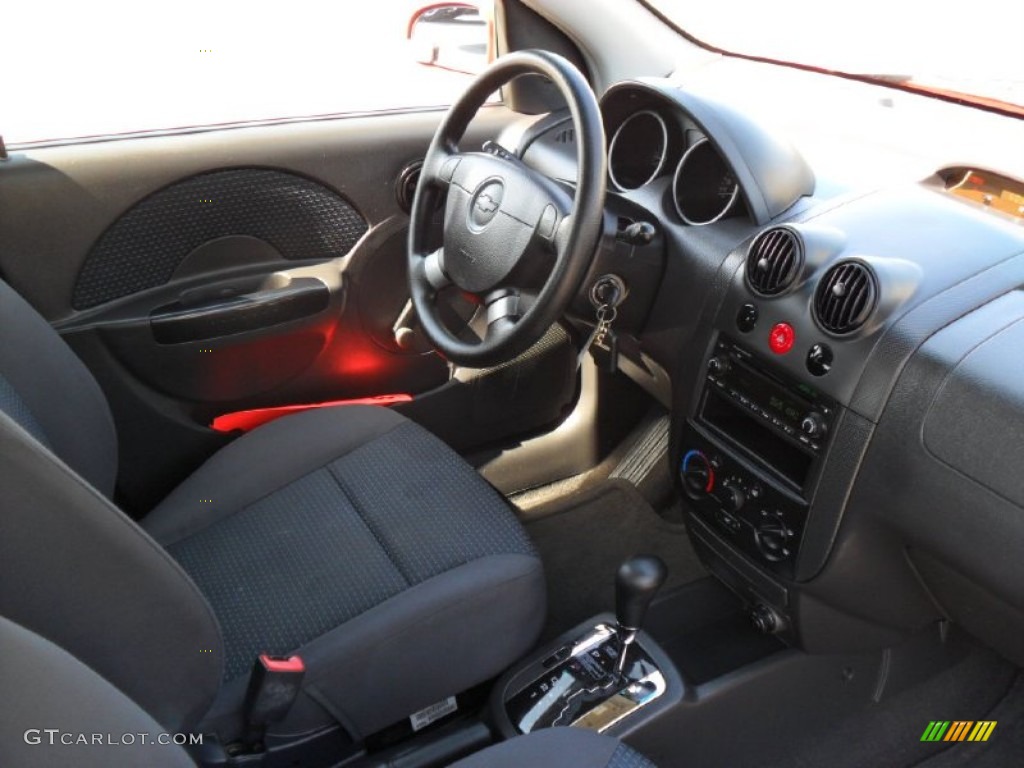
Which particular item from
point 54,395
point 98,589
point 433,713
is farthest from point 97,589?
point 433,713

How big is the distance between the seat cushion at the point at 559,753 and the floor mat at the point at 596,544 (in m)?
0.82

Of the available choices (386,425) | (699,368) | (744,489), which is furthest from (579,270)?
(386,425)

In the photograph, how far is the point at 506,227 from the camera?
4.79ft

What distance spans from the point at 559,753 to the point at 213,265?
1168 mm

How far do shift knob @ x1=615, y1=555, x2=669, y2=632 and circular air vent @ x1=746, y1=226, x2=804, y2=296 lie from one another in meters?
0.40

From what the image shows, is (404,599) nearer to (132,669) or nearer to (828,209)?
(132,669)

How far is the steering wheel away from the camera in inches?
51.8

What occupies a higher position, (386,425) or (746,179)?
(746,179)

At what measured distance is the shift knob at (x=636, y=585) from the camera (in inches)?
54.9

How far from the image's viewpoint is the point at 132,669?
945 millimetres

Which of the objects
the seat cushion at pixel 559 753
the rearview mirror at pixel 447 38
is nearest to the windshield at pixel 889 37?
the rearview mirror at pixel 447 38

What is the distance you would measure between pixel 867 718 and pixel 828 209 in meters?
0.86

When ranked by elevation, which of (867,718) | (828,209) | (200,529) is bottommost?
(867,718)

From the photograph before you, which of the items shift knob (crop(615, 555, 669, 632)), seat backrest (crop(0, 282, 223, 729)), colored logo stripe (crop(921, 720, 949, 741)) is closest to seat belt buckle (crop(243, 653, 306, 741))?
seat backrest (crop(0, 282, 223, 729))
